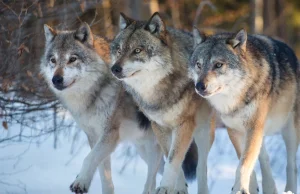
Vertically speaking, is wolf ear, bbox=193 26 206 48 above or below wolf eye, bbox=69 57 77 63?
above

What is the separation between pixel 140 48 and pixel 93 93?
786mm

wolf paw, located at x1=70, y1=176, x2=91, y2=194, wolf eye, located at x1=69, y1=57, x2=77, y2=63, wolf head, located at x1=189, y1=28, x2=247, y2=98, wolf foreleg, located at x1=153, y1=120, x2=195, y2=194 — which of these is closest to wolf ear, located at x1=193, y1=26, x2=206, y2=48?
wolf head, located at x1=189, y1=28, x2=247, y2=98

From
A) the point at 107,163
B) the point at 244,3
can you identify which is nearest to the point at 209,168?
the point at 107,163

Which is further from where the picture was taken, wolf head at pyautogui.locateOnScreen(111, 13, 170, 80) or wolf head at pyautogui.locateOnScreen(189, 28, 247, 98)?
wolf head at pyautogui.locateOnScreen(111, 13, 170, 80)

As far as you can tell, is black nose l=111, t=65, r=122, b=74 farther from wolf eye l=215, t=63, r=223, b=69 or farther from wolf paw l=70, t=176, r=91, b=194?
wolf paw l=70, t=176, r=91, b=194

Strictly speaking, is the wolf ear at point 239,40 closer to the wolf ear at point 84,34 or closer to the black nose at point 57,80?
the wolf ear at point 84,34

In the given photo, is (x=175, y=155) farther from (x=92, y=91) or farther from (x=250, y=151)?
(x=92, y=91)

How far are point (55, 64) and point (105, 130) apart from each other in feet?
2.76

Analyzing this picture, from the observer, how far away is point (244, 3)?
24.6 meters

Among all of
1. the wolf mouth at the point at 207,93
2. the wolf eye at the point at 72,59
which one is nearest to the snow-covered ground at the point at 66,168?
the wolf eye at the point at 72,59

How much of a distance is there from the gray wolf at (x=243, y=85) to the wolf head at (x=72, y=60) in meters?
1.10

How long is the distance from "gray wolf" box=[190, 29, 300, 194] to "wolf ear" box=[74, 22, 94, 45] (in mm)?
1137

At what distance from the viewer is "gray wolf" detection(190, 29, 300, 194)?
5734 mm

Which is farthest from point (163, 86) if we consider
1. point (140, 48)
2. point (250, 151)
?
point (250, 151)
